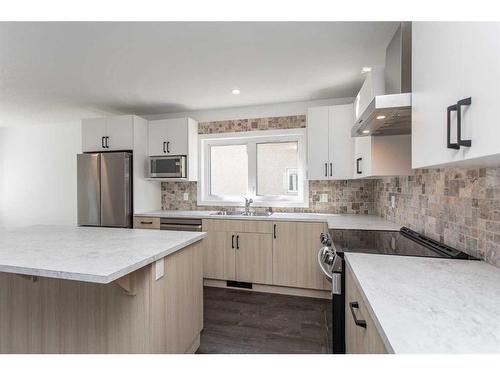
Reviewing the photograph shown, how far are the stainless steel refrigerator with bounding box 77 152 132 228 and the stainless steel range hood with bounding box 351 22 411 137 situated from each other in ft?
9.36

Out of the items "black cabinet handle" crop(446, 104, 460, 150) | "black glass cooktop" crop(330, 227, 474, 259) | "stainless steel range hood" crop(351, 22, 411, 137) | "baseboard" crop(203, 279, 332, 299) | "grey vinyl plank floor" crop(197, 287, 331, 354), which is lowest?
"grey vinyl plank floor" crop(197, 287, 331, 354)

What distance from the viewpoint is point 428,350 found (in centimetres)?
56

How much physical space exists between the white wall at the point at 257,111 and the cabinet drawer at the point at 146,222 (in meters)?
1.60

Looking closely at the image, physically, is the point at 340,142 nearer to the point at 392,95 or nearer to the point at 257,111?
the point at 257,111

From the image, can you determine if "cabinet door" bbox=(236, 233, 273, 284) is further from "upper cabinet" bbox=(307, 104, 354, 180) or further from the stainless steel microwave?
the stainless steel microwave

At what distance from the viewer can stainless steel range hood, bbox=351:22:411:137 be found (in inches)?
49.0

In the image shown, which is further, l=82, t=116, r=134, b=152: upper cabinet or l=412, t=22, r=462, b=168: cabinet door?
l=82, t=116, r=134, b=152: upper cabinet

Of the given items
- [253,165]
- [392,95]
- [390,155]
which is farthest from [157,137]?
[392,95]

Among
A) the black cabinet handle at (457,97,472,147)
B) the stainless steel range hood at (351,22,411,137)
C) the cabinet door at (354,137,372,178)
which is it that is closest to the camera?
the black cabinet handle at (457,97,472,147)

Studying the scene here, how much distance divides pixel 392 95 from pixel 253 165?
7.97ft

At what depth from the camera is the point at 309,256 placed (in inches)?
109

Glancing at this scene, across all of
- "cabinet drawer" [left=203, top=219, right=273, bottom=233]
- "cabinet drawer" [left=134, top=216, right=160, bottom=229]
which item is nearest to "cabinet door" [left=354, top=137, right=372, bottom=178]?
"cabinet drawer" [left=203, top=219, right=273, bottom=233]

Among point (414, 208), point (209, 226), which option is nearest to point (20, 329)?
point (209, 226)

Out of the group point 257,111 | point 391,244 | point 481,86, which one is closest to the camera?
point 481,86
